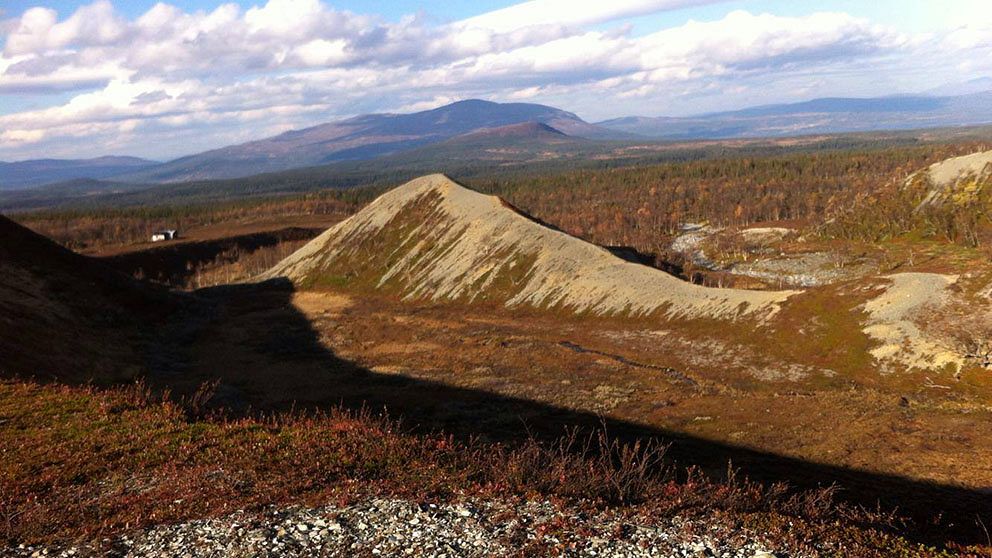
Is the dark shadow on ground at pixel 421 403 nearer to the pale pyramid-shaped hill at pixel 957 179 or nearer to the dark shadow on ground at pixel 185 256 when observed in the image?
the dark shadow on ground at pixel 185 256

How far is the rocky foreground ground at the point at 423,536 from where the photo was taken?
14.2 metres

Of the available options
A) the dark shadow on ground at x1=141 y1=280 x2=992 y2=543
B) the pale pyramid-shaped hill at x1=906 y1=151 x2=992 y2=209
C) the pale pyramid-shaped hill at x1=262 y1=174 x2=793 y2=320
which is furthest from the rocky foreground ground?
the pale pyramid-shaped hill at x1=906 y1=151 x2=992 y2=209

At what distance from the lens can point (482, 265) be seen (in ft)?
322

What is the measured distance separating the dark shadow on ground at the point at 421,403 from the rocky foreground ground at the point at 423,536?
709 cm

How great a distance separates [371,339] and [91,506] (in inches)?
2323

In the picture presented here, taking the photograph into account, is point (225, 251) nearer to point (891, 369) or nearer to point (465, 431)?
point (465, 431)

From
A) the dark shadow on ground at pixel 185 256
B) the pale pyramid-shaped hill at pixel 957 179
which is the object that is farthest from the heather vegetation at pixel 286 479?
the pale pyramid-shaped hill at pixel 957 179

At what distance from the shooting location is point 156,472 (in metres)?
18.7

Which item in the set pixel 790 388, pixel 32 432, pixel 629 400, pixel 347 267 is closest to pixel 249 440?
pixel 32 432

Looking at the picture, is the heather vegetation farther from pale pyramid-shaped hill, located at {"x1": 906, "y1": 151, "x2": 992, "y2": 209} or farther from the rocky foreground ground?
pale pyramid-shaped hill, located at {"x1": 906, "y1": 151, "x2": 992, "y2": 209}

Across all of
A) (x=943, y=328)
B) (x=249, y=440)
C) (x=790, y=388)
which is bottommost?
(x=790, y=388)

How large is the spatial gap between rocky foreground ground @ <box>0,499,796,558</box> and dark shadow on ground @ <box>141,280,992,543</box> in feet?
23.3

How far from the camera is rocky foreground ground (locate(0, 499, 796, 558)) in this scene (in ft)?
46.6

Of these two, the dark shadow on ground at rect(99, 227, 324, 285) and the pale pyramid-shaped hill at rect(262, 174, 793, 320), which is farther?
the dark shadow on ground at rect(99, 227, 324, 285)
